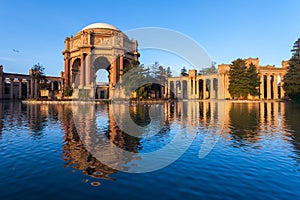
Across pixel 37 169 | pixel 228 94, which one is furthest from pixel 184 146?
pixel 228 94

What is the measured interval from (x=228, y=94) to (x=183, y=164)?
76628 millimetres

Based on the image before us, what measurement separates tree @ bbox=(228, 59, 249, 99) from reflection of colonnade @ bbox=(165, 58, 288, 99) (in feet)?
16.0

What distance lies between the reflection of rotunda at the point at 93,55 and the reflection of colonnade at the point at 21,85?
52.5 feet

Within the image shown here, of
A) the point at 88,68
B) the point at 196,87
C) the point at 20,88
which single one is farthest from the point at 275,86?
the point at 20,88

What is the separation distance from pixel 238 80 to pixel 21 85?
95.2 m

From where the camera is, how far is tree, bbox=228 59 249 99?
231ft

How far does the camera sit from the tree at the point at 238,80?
231 ft

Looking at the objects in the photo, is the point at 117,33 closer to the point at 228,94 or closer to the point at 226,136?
the point at 228,94

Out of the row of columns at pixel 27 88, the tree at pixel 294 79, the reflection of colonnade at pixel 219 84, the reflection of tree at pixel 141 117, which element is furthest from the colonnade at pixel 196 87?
the reflection of tree at pixel 141 117

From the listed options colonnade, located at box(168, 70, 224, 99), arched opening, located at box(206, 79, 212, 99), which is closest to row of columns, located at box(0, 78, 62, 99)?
colonnade, located at box(168, 70, 224, 99)

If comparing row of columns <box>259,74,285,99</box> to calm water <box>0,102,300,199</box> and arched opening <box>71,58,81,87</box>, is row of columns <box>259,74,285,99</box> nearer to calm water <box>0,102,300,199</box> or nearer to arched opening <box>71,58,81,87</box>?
arched opening <box>71,58,81,87</box>

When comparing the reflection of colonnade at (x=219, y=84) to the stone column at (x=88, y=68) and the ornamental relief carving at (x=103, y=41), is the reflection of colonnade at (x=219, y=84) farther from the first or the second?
the stone column at (x=88, y=68)

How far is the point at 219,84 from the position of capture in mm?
82062

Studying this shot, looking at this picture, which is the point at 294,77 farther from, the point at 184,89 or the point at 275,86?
the point at 184,89
